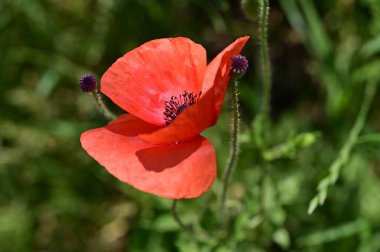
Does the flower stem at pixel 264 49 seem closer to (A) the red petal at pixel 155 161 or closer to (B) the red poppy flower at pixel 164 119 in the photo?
(B) the red poppy flower at pixel 164 119

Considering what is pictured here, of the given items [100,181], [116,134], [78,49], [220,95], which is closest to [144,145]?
[116,134]

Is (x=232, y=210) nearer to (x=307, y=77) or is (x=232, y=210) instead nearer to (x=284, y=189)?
(x=284, y=189)

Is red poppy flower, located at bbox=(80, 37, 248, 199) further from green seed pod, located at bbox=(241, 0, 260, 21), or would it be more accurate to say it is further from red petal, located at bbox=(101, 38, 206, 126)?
green seed pod, located at bbox=(241, 0, 260, 21)

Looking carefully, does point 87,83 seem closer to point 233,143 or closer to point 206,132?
point 233,143

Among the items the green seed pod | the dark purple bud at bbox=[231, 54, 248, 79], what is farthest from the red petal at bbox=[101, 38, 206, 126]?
the green seed pod

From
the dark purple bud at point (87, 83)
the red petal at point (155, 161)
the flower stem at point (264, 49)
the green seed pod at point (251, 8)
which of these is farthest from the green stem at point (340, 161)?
the dark purple bud at point (87, 83)

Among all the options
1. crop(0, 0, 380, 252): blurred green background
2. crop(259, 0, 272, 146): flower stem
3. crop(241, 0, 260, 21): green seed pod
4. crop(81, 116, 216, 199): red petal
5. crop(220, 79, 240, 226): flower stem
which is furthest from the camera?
crop(0, 0, 380, 252): blurred green background

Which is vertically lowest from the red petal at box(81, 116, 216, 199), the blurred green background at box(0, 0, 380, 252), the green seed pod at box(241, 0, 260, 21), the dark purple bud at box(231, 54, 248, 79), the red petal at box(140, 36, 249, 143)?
the blurred green background at box(0, 0, 380, 252)
